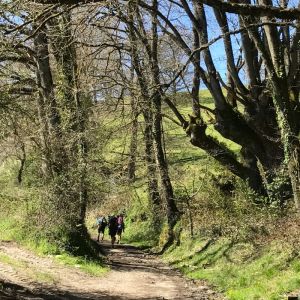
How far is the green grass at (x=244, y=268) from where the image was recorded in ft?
34.8

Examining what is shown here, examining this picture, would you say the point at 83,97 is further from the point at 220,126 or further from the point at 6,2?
the point at 6,2

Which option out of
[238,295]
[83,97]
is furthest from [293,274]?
[83,97]

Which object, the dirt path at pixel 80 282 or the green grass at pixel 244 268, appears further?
the dirt path at pixel 80 282

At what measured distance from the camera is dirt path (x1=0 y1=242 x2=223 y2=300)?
35.6 feet

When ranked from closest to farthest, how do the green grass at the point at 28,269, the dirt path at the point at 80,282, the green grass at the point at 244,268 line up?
the green grass at the point at 244,268, the dirt path at the point at 80,282, the green grass at the point at 28,269

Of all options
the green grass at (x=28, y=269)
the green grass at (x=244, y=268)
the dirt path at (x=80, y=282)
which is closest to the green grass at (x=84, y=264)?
the dirt path at (x=80, y=282)

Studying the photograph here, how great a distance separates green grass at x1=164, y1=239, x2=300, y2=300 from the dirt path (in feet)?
1.97

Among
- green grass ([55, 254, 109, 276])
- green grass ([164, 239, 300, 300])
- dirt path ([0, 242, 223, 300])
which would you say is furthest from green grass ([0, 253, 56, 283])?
green grass ([164, 239, 300, 300])

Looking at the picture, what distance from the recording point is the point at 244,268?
1327 cm

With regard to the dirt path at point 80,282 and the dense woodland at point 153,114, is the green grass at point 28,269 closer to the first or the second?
the dirt path at point 80,282

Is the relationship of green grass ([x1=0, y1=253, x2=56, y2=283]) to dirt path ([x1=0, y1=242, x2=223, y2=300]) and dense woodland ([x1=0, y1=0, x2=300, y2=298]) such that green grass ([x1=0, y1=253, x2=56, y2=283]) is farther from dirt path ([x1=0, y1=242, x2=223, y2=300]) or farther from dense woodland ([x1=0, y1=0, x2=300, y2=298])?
dense woodland ([x1=0, y1=0, x2=300, y2=298])

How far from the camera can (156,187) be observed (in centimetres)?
2547

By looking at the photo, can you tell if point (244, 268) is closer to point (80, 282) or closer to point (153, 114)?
point (80, 282)

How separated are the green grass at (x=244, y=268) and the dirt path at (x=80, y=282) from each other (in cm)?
60
